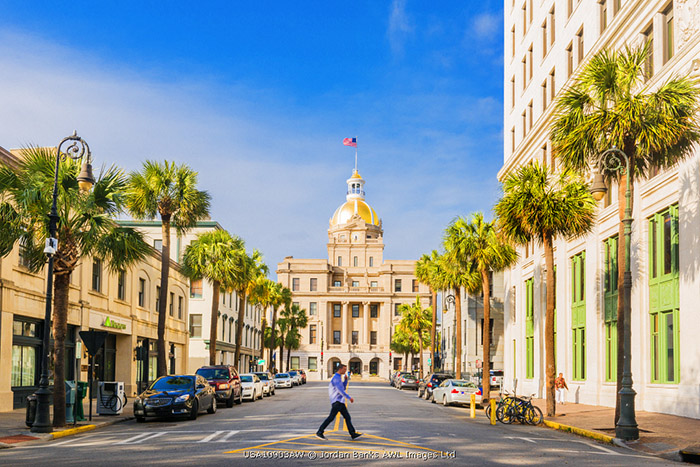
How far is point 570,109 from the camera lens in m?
22.2

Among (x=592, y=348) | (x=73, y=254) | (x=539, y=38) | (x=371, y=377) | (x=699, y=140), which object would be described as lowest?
(x=371, y=377)

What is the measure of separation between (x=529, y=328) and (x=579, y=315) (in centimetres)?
951

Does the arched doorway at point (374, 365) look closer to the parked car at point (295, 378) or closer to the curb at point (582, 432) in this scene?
the parked car at point (295, 378)

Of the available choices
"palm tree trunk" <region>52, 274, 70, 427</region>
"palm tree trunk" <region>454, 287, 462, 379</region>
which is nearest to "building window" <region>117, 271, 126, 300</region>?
"palm tree trunk" <region>52, 274, 70, 427</region>

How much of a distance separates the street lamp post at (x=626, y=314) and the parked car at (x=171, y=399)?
1280 centimetres

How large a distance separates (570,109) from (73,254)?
47.6 ft

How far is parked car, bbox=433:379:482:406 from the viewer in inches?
1421

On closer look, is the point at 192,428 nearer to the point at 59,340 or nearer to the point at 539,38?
the point at 59,340

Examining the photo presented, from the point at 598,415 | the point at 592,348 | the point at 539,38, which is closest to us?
the point at 598,415

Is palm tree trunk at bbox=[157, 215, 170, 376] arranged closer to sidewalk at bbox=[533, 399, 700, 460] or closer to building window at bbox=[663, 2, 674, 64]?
sidewalk at bbox=[533, 399, 700, 460]

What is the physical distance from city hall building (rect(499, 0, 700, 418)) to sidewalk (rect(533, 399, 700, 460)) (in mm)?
1299

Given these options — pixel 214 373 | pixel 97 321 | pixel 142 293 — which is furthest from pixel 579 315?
pixel 142 293

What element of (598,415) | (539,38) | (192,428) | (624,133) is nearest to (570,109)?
(624,133)

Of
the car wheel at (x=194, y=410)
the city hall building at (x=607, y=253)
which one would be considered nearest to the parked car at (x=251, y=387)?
the city hall building at (x=607, y=253)
